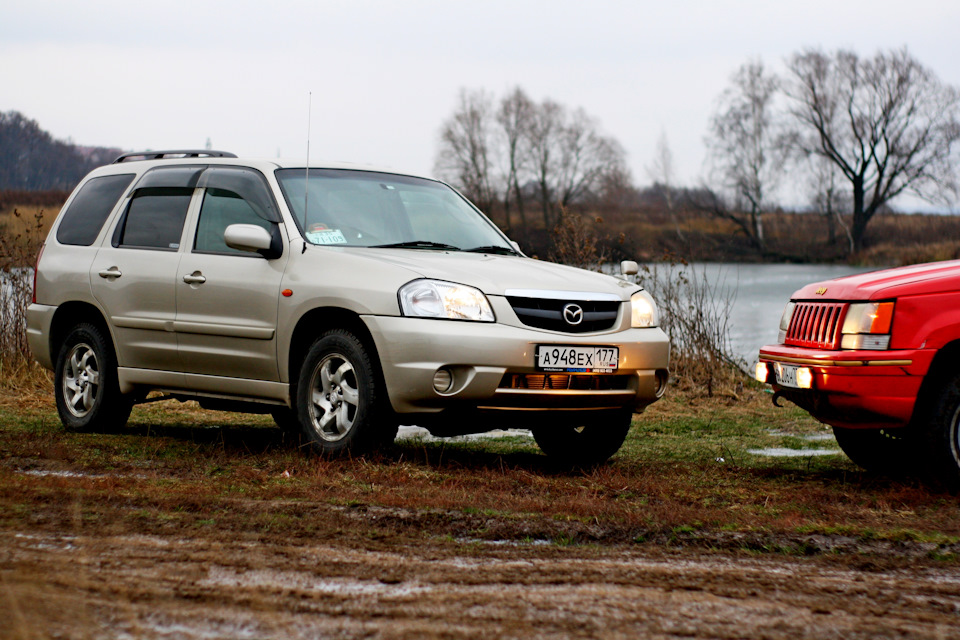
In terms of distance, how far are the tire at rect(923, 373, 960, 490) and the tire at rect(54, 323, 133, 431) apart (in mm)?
5219

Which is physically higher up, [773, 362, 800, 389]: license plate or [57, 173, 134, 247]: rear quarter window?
[57, 173, 134, 247]: rear quarter window

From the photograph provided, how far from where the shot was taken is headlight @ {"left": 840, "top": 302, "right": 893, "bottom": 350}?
581cm

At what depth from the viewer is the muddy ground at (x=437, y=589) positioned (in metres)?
3.12

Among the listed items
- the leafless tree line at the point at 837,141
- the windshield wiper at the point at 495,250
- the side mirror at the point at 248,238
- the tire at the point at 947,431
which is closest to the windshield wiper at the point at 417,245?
the windshield wiper at the point at 495,250

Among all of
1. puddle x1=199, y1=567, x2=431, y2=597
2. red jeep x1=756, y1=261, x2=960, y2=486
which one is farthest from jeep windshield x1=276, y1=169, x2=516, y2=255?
puddle x1=199, y1=567, x2=431, y2=597

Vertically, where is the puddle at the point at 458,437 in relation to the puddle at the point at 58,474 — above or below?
below

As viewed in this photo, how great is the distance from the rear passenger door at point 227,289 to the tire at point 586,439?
1767mm

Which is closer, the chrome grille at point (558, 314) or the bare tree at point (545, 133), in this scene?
the chrome grille at point (558, 314)

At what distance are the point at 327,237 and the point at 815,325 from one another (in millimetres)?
2845

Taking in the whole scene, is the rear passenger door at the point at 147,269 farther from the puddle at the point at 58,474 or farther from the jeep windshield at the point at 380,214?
the puddle at the point at 58,474

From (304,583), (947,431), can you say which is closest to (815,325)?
(947,431)

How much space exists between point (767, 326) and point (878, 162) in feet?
105

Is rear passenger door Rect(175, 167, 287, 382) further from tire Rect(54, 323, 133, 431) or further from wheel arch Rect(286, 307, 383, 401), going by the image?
tire Rect(54, 323, 133, 431)

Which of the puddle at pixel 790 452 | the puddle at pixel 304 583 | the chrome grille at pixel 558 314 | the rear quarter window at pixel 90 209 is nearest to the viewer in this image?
the puddle at pixel 304 583
